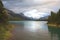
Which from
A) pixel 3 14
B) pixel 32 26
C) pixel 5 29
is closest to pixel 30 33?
pixel 5 29

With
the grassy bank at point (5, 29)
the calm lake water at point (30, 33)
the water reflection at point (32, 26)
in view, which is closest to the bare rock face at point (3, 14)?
the grassy bank at point (5, 29)

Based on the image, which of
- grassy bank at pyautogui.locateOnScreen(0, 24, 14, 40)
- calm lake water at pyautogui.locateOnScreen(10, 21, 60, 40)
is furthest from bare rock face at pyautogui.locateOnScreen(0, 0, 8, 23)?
calm lake water at pyautogui.locateOnScreen(10, 21, 60, 40)

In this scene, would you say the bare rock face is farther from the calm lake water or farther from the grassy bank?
the calm lake water

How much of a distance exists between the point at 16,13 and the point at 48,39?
263 centimetres

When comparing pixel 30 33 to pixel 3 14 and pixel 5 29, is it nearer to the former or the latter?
pixel 5 29

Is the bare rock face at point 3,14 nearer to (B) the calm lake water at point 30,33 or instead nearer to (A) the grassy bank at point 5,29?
(A) the grassy bank at point 5,29

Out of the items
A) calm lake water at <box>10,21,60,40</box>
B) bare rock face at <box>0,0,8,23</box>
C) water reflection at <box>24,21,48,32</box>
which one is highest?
bare rock face at <box>0,0,8,23</box>

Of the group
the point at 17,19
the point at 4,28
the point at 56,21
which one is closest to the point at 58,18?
the point at 56,21

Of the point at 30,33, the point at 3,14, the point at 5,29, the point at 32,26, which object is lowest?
the point at 30,33

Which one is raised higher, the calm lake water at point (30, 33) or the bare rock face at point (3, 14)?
the bare rock face at point (3, 14)

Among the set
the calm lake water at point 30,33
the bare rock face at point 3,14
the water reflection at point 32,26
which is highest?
the bare rock face at point 3,14

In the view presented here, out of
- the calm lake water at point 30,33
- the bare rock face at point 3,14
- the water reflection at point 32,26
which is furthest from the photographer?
the water reflection at point 32,26

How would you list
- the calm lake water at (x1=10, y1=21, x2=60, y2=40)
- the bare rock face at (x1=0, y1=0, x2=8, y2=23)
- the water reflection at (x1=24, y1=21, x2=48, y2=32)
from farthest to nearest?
the water reflection at (x1=24, y1=21, x2=48, y2=32) < the bare rock face at (x1=0, y1=0, x2=8, y2=23) < the calm lake water at (x1=10, y1=21, x2=60, y2=40)

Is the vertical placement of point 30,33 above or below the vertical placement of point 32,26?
below
